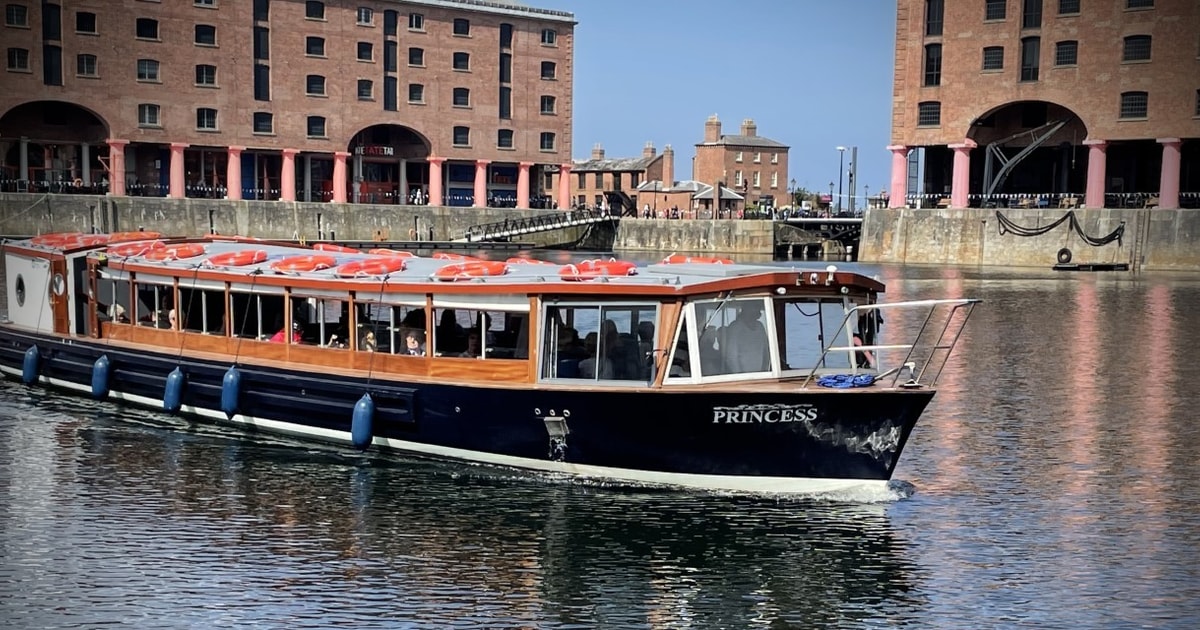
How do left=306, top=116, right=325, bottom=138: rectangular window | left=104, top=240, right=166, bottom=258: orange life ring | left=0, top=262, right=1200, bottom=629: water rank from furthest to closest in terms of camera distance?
left=306, top=116, right=325, bottom=138: rectangular window < left=104, top=240, right=166, bottom=258: orange life ring < left=0, top=262, right=1200, bottom=629: water

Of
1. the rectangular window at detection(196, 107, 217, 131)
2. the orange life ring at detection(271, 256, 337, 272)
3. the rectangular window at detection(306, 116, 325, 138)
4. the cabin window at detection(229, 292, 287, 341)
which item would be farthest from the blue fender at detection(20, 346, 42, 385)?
the rectangular window at detection(306, 116, 325, 138)

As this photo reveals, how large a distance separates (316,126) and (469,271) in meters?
73.4

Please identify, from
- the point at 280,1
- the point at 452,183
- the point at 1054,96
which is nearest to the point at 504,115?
the point at 452,183

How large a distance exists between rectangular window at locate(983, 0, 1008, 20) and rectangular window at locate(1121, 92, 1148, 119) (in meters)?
8.53

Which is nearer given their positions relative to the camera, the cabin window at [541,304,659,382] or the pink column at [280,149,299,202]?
the cabin window at [541,304,659,382]

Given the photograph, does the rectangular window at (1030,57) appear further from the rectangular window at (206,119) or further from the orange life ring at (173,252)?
the orange life ring at (173,252)

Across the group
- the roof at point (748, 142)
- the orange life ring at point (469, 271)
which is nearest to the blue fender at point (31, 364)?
the orange life ring at point (469, 271)

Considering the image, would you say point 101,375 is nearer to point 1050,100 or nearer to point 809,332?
point 809,332

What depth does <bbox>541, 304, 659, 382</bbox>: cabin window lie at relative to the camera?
2119 centimetres

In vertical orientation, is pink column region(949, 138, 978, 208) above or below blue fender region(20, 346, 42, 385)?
above

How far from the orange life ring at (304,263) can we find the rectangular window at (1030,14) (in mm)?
65358

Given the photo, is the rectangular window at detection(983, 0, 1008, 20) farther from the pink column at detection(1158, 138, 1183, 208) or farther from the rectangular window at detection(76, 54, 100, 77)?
the rectangular window at detection(76, 54, 100, 77)

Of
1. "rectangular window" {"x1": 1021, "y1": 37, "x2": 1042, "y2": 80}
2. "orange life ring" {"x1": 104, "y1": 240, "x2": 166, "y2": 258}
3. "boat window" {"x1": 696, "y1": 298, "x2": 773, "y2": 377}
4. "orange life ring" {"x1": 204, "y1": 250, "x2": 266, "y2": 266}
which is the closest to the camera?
"boat window" {"x1": 696, "y1": 298, "x2": 773, "y2": 377}

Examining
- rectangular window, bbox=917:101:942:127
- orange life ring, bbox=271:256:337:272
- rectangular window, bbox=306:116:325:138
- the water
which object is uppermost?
rectangular window, bbox=917:101:942:127
